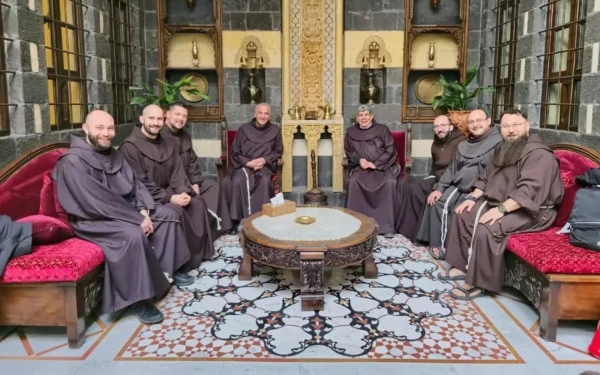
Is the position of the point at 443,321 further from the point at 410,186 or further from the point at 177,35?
the point at 177,35

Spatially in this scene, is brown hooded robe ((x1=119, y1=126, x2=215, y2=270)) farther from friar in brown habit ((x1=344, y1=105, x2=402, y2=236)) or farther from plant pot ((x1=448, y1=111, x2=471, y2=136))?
plant pot ((x1=448, y1=111, x2=471, y2=136))

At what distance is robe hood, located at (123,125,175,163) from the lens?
4.32 meters

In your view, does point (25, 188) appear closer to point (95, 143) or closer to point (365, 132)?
point (95, 143)

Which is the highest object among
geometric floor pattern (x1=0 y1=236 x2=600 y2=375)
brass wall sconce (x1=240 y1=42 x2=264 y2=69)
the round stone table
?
brass wall sconce (x1=240 y1=42 x2=264 y2=69)

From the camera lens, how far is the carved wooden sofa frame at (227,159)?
571 centimetres

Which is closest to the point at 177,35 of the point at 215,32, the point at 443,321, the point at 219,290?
the point at 215,32

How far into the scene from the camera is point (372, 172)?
18.4 ft

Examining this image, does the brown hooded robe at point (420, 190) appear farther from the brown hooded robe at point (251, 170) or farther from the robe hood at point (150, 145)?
the robe hood at point (150, 145)

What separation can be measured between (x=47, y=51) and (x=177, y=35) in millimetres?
2582

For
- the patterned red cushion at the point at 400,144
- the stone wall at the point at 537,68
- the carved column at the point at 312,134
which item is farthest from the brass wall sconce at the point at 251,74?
the stone wall at the point at 537,68

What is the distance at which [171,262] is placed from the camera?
150 inches

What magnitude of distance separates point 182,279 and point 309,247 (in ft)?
3.71

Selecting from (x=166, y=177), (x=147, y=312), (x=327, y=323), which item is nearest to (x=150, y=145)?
(x=166, y=177)

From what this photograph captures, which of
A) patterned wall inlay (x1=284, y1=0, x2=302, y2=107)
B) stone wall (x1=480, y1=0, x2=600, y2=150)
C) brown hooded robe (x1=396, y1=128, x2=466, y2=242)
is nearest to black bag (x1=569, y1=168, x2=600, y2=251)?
stone wall (x1=480, y1=0, x2=600, y2=150)
